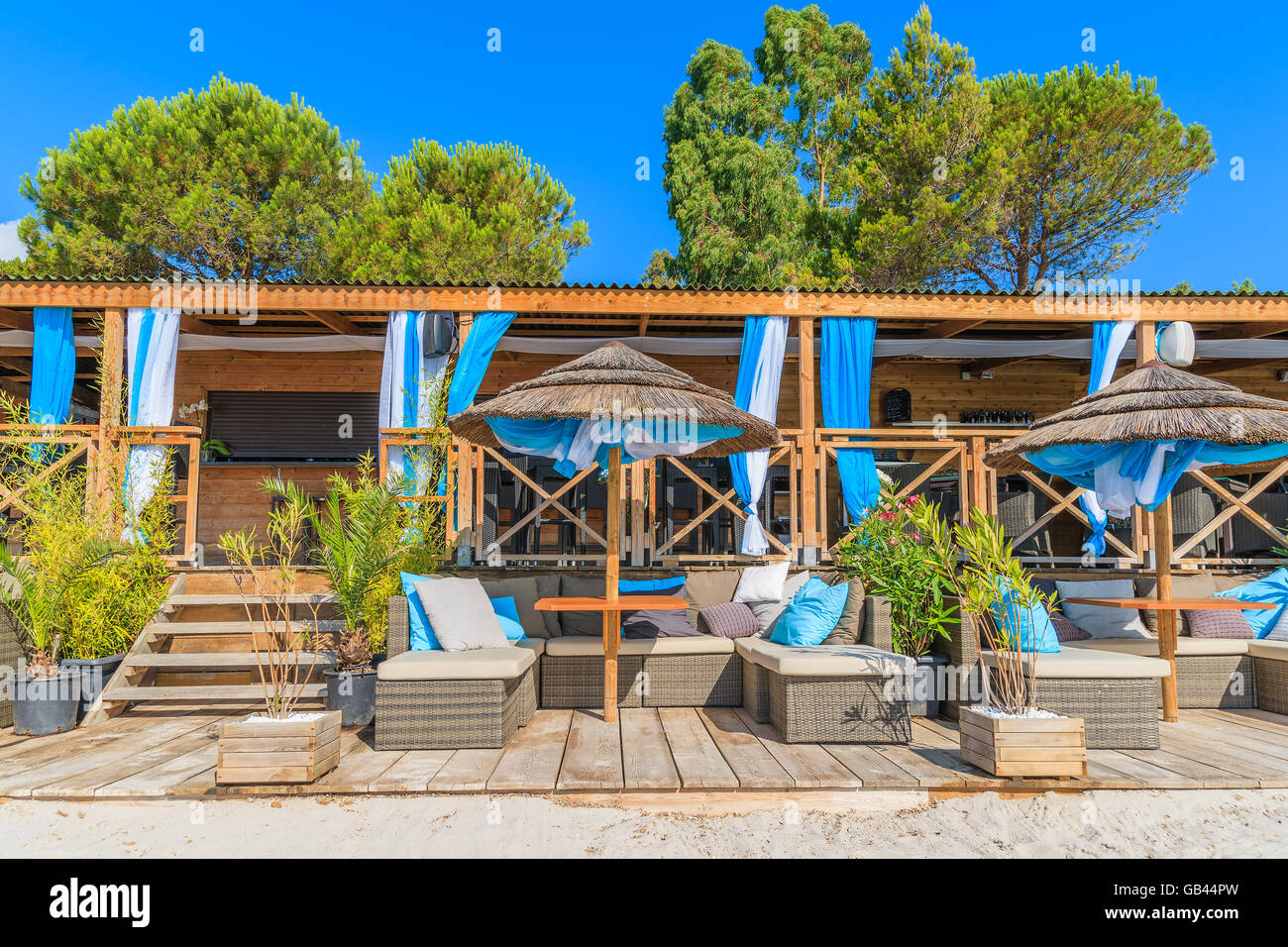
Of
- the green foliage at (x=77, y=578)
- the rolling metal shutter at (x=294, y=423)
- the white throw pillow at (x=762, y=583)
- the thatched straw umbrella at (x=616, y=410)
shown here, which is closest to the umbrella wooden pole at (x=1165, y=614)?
the white throw pillow at (x=762, y=583)

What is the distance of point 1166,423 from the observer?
13.2 feet

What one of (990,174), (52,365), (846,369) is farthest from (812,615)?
(990,174)

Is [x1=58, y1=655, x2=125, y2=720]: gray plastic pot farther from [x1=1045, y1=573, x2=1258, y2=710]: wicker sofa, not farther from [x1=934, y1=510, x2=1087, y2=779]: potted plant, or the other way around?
[x1=1045, y1=573, x2=1258, y2=710]: wicker sofa

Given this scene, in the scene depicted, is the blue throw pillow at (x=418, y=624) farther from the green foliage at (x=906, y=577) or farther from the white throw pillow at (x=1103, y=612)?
the white throw pillow at (x=1103, y=612)

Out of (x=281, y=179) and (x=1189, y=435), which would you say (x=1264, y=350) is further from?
(x=281, y=179)

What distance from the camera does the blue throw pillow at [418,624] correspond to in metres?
4.27

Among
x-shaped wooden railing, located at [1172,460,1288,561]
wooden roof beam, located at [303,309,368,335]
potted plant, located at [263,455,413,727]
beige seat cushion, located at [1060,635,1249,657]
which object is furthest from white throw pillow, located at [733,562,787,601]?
wooden roof beam, located at [303,309,368,335]

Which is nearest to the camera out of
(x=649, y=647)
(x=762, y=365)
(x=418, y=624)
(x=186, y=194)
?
(x=418, y=624)

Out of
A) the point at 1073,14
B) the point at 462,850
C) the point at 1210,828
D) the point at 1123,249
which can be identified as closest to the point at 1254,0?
the point at 1073,14

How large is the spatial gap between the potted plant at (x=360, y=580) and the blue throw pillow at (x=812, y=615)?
2.33m

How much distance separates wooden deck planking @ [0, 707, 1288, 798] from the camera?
10.3ft

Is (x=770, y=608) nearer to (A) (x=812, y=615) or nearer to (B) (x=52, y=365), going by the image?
(A) (x=812, y=615)

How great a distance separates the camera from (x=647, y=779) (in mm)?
3197

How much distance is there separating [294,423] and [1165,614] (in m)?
8.42
